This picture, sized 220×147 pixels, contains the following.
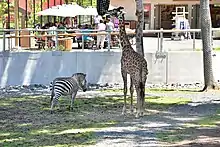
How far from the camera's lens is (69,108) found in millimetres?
11195

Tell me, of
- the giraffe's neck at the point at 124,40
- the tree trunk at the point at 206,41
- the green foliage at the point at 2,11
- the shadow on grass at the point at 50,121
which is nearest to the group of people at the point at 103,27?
the tree trunk at the point at 206,41

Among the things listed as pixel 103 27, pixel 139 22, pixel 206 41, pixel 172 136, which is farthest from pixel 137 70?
pixel 103 27

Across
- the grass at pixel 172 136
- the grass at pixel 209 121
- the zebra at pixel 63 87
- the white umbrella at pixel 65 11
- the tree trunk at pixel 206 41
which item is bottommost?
the grass at pixel 172 136

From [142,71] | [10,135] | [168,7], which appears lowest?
[10,135]

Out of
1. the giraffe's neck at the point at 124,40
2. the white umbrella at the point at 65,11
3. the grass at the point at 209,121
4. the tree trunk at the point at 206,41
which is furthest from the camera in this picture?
the white umbrella at the point at 65,11

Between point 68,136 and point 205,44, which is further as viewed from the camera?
point 205,44

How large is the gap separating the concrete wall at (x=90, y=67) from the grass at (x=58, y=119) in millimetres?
2235

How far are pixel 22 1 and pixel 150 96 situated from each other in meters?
17.3

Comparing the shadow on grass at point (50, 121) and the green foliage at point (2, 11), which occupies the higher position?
the green foliage at point (2, 11)

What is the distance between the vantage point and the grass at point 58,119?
8.17 metres

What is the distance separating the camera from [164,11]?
3384cm

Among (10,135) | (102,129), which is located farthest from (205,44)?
(10,135)

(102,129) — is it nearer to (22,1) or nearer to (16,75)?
(16,75)

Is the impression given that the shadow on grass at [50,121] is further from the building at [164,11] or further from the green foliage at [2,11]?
the building at [164,11]
